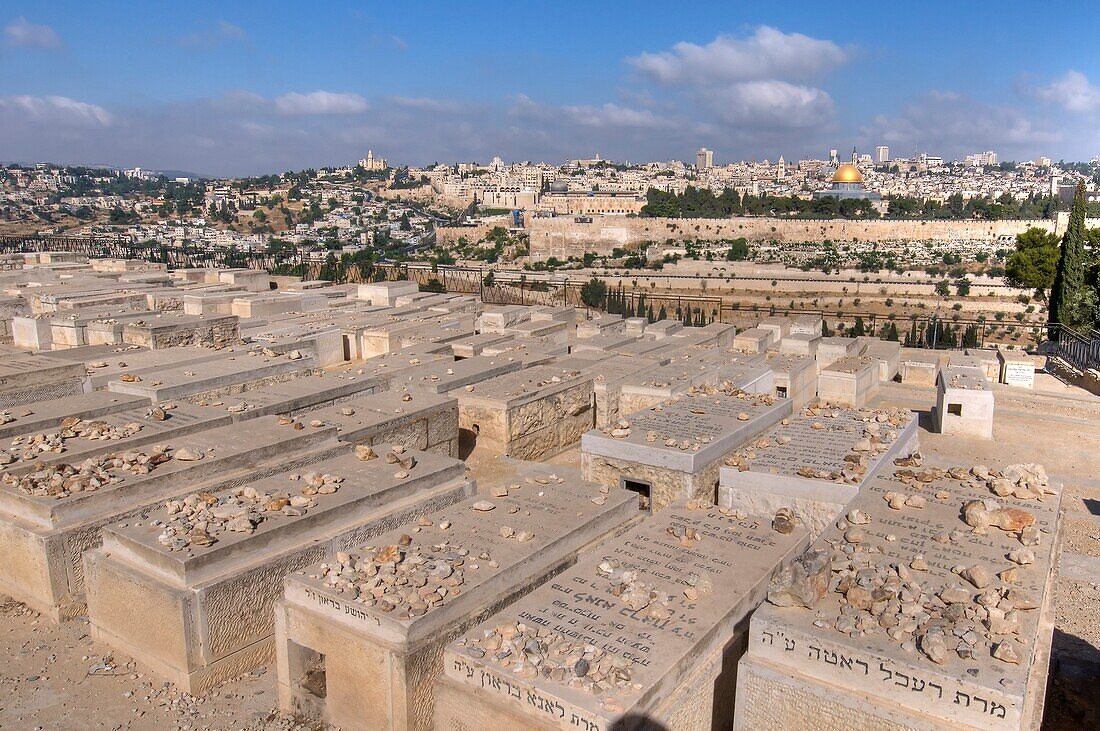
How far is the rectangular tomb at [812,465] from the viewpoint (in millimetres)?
6816

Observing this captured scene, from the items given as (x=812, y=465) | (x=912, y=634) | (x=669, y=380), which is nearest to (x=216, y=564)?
(x=912, y=634)

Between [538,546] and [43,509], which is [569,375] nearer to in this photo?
[538,546]

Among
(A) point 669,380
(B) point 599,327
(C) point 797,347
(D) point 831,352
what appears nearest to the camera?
(A) point 669,380

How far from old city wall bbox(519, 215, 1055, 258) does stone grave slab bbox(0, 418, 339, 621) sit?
182 feet

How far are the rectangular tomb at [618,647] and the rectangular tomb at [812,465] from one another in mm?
1170

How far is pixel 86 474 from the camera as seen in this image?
7.17m

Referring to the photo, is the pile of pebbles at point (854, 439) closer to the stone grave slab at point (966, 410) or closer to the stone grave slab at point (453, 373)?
the stone grave slab at point (966, 410)

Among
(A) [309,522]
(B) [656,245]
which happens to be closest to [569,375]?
(A) [309,522]

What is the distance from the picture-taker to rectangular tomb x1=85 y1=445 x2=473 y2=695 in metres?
5.84

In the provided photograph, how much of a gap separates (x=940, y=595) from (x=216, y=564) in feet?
15.9

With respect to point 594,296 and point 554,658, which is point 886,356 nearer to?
point 554,658

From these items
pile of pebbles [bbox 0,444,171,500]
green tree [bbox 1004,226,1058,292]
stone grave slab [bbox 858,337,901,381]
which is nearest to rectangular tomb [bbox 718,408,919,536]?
pile of pebbles [bbox 0,444,171,500]

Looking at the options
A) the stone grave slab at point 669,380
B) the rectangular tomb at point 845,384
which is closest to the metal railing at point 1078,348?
the rectangular tomb at point 845,384

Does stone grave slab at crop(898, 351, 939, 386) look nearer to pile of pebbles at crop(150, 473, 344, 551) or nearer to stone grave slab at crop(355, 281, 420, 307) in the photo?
stone grave slab at crop(355, 281, 420, 307)
